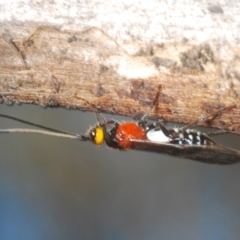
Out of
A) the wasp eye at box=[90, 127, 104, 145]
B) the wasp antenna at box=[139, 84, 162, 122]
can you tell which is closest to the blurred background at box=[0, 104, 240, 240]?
the wasp eye at box=[90, 127, 104, 145]

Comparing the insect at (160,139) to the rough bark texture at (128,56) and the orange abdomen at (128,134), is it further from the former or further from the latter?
the rough bark texture at (128,56)

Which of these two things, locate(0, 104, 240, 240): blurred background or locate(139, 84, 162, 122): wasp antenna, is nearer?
locate(139, 84, 162, 122): wasp antenna

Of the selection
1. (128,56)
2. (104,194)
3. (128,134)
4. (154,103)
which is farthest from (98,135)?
(104,194)

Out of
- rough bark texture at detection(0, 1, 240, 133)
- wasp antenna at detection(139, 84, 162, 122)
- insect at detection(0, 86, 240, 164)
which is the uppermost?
rough bark texture at detection(0, 1, 240, 133)

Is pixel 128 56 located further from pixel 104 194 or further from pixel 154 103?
pixel 104 194

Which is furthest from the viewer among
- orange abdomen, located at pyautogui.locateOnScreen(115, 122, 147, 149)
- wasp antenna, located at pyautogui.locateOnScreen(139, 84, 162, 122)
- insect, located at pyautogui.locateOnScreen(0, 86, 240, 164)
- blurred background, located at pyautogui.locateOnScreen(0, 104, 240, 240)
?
blurred background, located at pyautogui.locateOnScreen(0, 104, 240, 240)

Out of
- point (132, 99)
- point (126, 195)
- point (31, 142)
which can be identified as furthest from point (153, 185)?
point (132, 99)

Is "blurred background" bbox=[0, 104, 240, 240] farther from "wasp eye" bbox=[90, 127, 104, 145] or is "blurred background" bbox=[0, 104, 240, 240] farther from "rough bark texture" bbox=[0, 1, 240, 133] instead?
"rough bark texture" bbox=[0, 1, 240, 133]

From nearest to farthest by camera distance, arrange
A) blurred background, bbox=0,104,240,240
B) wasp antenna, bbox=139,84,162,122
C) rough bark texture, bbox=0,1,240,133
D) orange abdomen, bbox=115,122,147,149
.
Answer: rough bark texture, bbox=0,1,240,133 < wasp antenna, bbox=139,84,162,122 < orange abdomen, bbox=115,122,147,149 < blurred background, bbox=0,104,240,240
